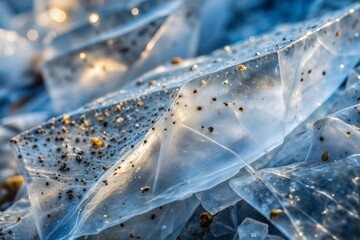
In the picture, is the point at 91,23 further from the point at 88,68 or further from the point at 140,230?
the point at 140,230

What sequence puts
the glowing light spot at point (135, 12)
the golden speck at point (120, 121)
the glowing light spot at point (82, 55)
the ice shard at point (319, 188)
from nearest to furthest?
the ice shard at point (319, 188) < the golden speck at point (120, 121) < the glowing light spot at point (82, 55) < the glowing light spot at point (135, 12)

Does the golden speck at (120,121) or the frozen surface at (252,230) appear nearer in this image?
the frozen surface at (252,230)

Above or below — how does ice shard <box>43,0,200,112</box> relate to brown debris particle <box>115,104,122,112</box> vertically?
above

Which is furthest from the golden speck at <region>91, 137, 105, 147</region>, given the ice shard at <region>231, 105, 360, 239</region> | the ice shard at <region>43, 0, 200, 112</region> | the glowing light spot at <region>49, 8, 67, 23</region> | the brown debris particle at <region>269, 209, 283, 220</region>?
the glowing light spot at <region>49, 8, 67, 23</region>

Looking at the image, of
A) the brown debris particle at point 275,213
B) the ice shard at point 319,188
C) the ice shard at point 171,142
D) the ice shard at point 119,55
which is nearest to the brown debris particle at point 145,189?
the ice shard at point 171,142

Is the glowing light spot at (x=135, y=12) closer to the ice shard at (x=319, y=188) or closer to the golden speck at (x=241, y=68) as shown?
the golden speck at (x=241, y=68)

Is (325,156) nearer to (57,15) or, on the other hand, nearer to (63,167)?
(63,167)

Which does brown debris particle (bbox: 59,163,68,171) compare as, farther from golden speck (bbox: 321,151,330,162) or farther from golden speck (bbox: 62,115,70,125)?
golden speck (bbox: 321,151,330,162)

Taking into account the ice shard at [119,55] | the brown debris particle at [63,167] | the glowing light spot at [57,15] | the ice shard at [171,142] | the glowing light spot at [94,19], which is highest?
the glowing light spot at [57,15]
